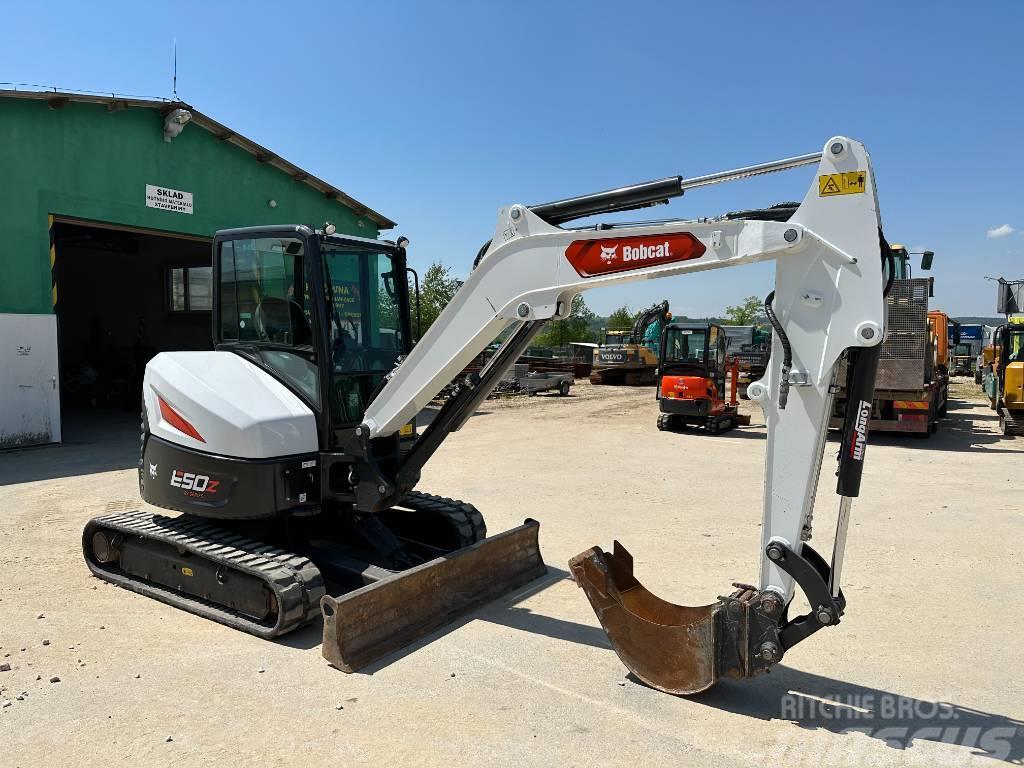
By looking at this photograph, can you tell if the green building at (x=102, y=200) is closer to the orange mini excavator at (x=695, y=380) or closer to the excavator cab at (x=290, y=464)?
the orange mini excavator at (x=695, y=380)

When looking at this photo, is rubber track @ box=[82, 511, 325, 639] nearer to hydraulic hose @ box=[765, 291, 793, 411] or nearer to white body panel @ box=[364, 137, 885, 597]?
white body panel @ box=[364, 137, 885, 597]

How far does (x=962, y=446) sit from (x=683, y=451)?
5.46 metres

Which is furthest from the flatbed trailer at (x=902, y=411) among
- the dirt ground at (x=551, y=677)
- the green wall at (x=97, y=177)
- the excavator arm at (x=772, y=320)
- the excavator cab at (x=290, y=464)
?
the excavator arm at (x=772, y=320)

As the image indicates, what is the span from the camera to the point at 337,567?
542 centimetres

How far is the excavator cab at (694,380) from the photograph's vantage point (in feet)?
51.8

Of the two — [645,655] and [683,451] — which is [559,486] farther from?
[645,655]

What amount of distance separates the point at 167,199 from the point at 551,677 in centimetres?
1341

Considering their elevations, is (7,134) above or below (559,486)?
above

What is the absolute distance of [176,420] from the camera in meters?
5.55

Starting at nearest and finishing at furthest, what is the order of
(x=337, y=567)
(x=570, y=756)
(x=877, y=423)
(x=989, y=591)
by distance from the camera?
(x=570, y=756)
(x=337, y=567)
(x=989, y=591)
(x=877, y=423)

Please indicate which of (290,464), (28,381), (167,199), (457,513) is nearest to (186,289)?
(167,199)

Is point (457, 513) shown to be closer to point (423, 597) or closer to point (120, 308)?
point (423, 597)

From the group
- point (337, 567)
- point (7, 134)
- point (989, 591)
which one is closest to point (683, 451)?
point (989, 591)

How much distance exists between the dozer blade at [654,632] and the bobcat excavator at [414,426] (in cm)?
1
